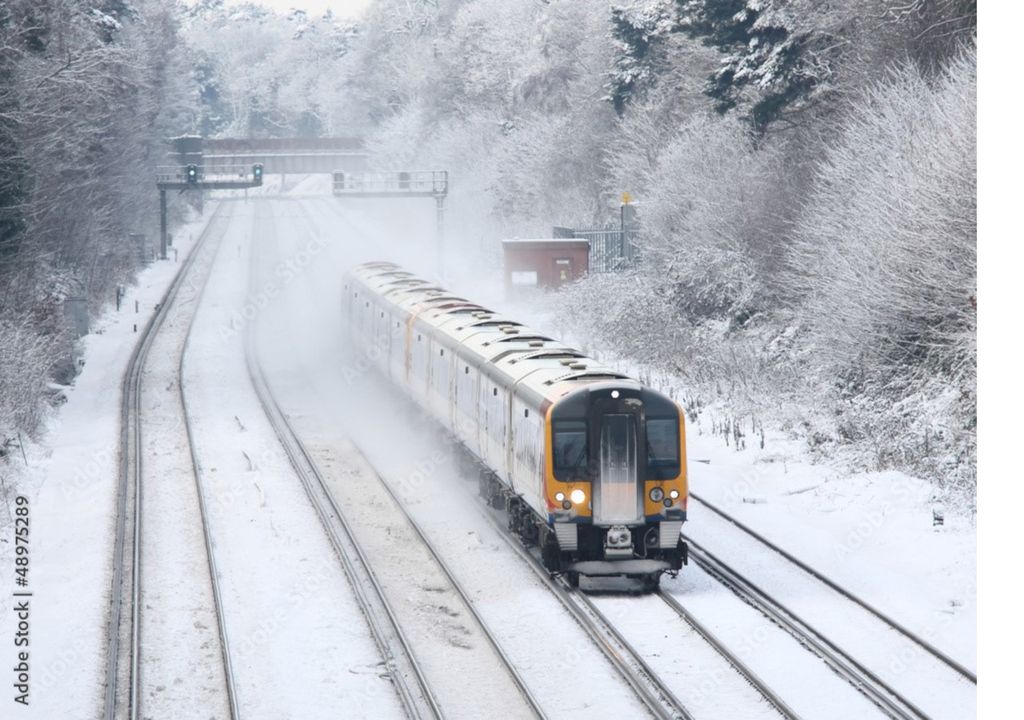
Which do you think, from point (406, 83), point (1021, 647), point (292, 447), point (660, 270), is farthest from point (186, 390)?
point (406, 83)

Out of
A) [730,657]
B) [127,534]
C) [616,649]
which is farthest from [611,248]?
[730,657]

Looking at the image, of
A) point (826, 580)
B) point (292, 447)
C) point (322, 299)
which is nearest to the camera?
point (826, 580)

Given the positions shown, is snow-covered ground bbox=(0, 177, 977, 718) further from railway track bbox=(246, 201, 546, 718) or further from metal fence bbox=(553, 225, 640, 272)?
metal fence bbox=(553, 225, 640, 272)

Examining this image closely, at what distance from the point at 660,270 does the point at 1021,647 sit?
111 ft

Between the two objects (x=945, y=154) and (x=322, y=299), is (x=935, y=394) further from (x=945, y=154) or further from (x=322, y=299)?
(x=322, y=299)

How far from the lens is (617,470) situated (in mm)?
17188

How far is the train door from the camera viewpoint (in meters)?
17.2

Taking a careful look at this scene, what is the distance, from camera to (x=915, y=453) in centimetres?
2245

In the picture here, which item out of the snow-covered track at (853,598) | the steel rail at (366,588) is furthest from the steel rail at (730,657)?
the steel rail at (366,588)

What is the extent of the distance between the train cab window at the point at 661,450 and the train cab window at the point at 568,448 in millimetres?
839

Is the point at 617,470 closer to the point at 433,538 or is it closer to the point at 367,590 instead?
the point at 367,590

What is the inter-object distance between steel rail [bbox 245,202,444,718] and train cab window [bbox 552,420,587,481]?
2742 mm

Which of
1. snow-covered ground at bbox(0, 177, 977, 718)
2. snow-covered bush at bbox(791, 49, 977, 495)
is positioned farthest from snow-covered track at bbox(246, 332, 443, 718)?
snow-covered bush at bbox(791, 49, 977, 495)

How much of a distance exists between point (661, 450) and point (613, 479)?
72 centimetres
